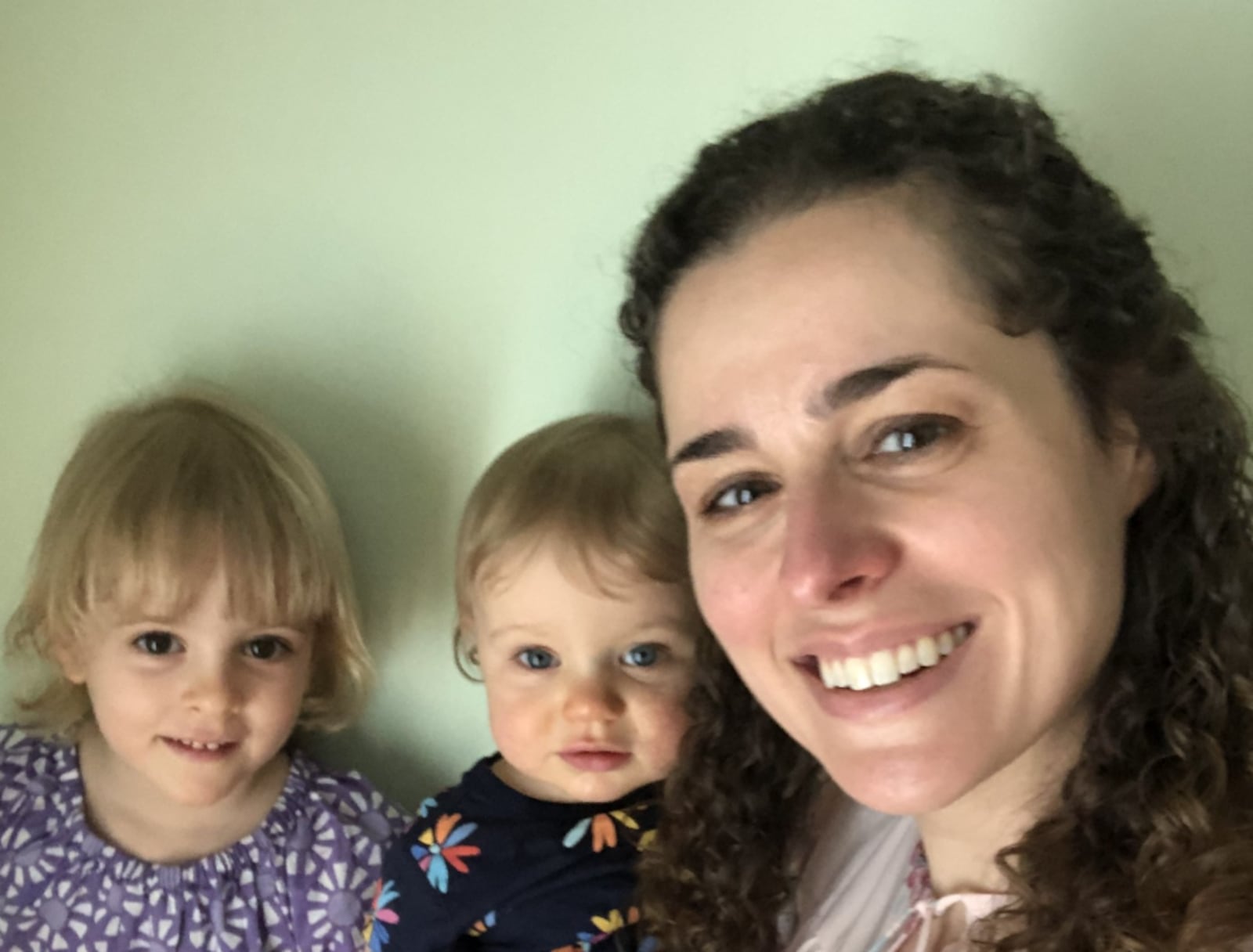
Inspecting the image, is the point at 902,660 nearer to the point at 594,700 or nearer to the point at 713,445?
the point at 713,445

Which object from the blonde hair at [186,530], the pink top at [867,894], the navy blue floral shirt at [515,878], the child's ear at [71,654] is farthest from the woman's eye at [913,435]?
the child's ear at [71,654]

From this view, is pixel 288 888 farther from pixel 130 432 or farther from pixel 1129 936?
pixel 1129 936

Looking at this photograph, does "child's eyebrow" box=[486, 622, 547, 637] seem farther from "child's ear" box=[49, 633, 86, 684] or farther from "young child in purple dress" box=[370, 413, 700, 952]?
"child's ear" box=[49, 633, 86, 684]

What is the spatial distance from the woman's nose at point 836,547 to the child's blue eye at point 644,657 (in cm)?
44

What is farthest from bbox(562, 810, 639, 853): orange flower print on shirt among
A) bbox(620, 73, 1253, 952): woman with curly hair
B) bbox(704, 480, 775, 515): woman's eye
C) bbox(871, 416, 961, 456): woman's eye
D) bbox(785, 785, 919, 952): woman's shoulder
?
bbox(871, 416, 961, 456): woman's eye

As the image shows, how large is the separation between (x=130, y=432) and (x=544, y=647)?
1.98 ft

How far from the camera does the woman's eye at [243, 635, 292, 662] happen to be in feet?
4.46

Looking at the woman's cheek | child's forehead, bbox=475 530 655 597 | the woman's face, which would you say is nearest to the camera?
the woman's face

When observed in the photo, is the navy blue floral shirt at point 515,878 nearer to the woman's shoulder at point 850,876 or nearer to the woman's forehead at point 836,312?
the woman's shoulder at point 850,876

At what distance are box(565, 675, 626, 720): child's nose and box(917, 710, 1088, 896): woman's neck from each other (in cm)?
35

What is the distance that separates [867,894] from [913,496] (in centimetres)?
45

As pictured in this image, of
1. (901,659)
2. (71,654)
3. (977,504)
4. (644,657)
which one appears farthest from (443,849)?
(977,504)

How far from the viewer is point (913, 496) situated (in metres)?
0.76

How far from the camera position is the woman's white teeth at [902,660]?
77cm
